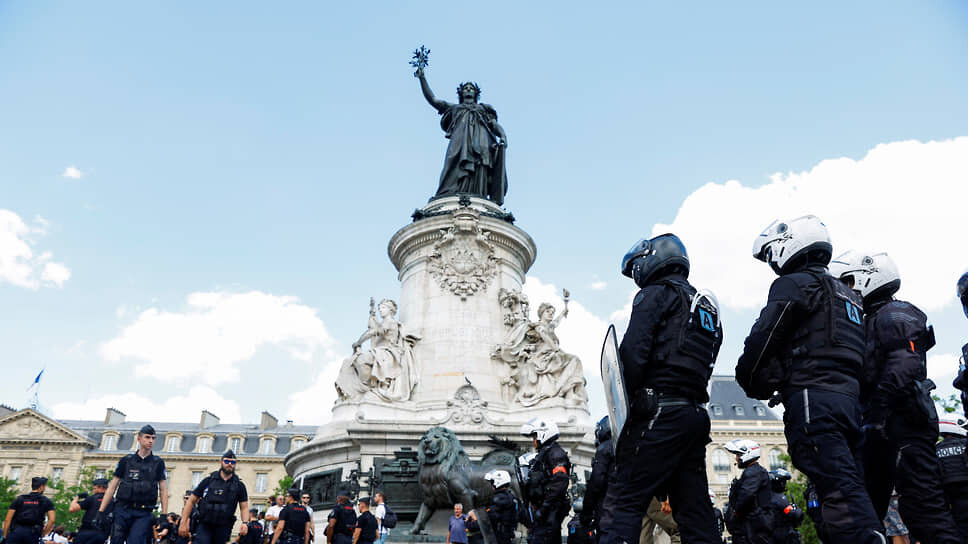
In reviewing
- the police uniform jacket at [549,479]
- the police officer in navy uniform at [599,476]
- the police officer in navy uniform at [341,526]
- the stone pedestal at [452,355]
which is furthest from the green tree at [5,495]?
the police officer in navy uniform at [599,476]

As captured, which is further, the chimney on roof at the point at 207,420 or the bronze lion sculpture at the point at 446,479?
the chimney on roof at the point at 207,420

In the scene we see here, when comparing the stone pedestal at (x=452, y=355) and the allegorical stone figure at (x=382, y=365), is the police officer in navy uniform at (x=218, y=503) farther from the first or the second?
the allegorical stone figure at (x=382, y=365)

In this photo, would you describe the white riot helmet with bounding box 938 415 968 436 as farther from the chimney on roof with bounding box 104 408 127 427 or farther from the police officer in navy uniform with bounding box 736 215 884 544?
the chimney on roof with bounding box 104 408 127 427

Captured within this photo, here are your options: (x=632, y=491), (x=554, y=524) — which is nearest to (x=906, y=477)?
(x=632, y=491)

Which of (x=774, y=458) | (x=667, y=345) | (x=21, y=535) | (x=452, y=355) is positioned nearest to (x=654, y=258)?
(x=667, y=345)

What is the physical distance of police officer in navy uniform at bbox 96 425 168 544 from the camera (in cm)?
815

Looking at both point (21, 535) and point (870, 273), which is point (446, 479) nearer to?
point (21, 535)

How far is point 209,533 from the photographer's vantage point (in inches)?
332

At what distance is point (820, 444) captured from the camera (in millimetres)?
4164

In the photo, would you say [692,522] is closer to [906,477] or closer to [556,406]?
[906,477]

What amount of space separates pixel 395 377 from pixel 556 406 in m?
3.78

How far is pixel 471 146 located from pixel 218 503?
13.8 metres

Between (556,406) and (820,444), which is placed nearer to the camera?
(820,444)

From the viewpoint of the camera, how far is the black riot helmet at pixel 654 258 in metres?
5.02
